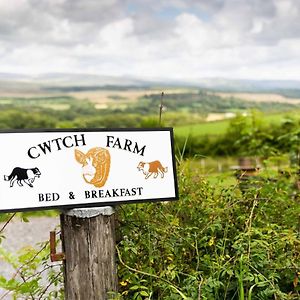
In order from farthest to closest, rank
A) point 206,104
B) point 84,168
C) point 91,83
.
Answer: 1. point 91,83
2. point 206,104
3. point 84,168

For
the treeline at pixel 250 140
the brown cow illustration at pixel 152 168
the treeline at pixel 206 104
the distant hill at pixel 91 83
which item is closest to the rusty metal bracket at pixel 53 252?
the brown cow illustration at pixel 152 168

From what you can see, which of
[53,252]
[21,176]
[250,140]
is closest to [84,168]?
[21,176]

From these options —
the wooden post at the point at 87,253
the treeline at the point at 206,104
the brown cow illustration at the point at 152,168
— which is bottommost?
the treeline at the point at 206,104

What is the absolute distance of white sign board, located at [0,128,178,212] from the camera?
10.0 feet

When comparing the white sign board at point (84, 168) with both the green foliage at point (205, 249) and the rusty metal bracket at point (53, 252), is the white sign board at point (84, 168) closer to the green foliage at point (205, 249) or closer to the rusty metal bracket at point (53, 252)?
the rusty metal bracket at point (53, 252)

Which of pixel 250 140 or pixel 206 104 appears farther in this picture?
pixel 206 104

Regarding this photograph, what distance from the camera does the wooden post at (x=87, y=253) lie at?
3.11 metres

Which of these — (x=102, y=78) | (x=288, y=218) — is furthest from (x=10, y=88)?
(x=288, y=218)

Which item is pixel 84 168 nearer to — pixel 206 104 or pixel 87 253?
pixel 87 253

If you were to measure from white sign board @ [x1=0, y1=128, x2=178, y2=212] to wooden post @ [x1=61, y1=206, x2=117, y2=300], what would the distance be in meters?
0.07

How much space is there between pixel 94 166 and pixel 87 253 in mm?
398

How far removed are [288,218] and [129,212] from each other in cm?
100

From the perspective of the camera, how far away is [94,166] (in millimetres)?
3172

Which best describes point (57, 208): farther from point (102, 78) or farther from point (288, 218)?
point (102, 78)
